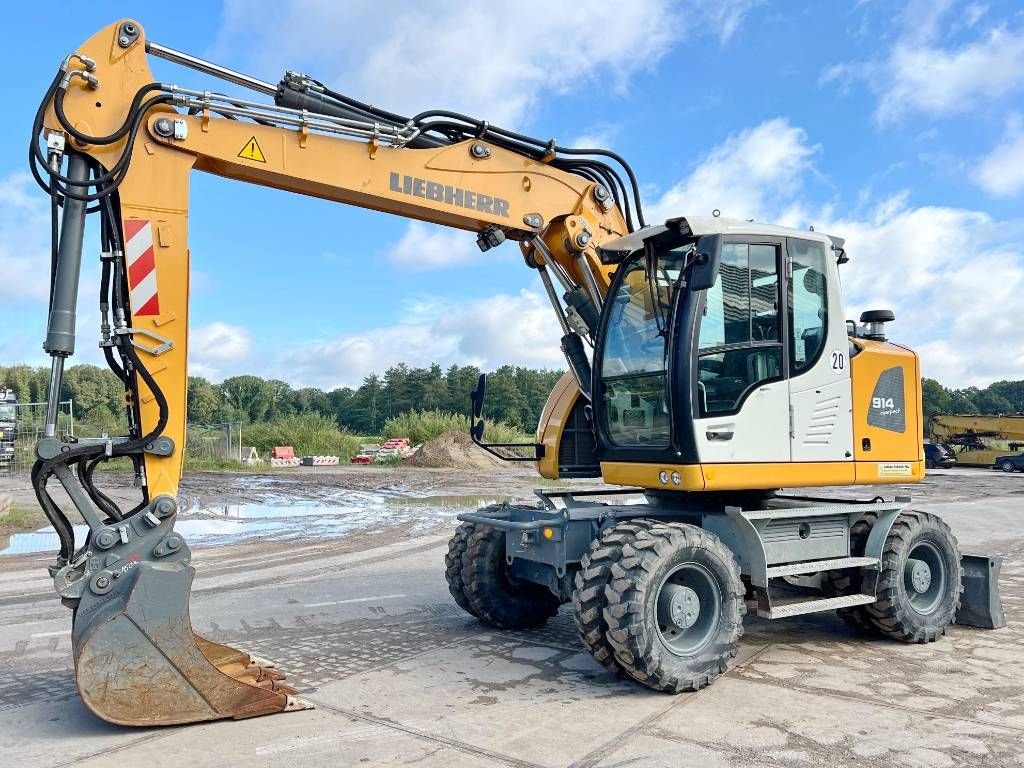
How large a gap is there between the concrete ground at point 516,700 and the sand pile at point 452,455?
23.4 metres

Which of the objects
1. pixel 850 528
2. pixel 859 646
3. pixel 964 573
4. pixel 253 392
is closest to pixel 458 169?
pixel 850 528

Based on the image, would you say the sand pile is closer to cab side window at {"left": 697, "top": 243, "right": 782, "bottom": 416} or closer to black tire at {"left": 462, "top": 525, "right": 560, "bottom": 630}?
black tire at {"left": 462, "top": 525, "right": 560, "bottom": 630}

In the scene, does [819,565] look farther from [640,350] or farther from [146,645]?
[146,645]

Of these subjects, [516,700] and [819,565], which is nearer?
[516,700]

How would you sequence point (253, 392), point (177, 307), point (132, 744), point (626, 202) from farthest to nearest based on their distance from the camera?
point (253, 392)
point (626, 202)
point (177, 307)
point (132, 744)

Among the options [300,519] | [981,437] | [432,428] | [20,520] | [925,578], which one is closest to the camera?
[925,578]

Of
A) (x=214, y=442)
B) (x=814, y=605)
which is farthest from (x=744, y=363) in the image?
(x=214, y=442)

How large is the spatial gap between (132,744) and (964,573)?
6.46m

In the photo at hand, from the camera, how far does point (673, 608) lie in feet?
17.5

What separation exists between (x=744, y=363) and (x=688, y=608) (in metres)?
1.71

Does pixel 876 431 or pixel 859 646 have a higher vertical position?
pixel 876 431

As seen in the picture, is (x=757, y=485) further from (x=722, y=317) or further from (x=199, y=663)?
(x=199, y=663)

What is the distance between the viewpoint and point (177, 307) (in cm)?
511

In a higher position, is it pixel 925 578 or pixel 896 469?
pixel 896 469
